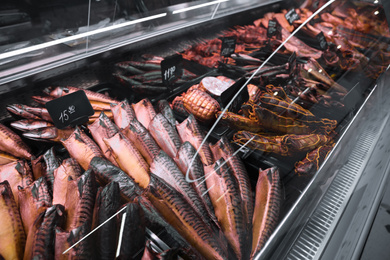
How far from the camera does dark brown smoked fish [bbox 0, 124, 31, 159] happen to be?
5.35 feet

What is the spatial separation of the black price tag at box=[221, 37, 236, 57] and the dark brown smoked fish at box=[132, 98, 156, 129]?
4.17 feet

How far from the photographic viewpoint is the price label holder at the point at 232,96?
1678 mm

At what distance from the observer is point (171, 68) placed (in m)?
2.31

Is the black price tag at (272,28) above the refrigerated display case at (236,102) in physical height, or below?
above

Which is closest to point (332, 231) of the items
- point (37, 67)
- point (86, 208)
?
point (86, 208)

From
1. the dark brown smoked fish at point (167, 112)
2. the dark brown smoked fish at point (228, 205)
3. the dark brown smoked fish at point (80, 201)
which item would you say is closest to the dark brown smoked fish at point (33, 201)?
the dark brown smoked fish at point (80, 201)

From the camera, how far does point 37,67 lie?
2.04m

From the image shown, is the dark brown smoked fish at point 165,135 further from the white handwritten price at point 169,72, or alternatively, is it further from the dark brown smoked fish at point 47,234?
the dark brown smoked fish at point 47,234

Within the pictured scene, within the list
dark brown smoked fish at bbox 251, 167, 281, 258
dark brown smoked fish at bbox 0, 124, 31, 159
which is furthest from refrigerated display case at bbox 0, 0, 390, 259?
dark brown smoked fish at bbox 0, 124, 31, 159

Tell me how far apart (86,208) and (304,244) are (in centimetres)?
101

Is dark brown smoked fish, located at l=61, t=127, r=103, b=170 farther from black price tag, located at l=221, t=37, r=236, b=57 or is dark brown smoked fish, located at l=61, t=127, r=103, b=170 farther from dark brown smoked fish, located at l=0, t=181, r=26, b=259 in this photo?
black price tag, located at l=221, t=37, r=236, b=57

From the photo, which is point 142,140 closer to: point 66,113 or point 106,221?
point 66,113

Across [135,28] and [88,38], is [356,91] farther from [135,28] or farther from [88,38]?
[88,38]

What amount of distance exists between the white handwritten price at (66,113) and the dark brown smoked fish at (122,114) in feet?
0.95
